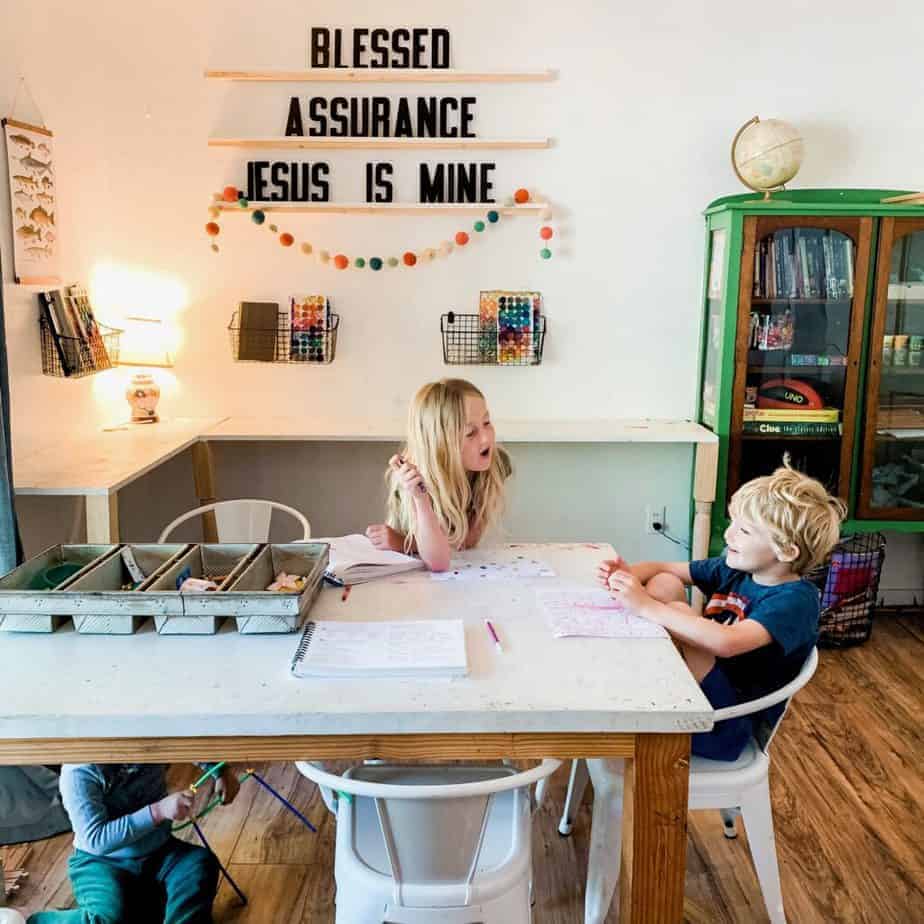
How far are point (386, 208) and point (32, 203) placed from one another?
3.90ft

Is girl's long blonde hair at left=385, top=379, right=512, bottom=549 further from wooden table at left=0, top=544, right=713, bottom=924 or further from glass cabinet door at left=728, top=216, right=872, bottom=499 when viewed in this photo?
glass cabinet door at left=728, top=216, right=872, bottom=499

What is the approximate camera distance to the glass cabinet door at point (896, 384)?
3.40 m

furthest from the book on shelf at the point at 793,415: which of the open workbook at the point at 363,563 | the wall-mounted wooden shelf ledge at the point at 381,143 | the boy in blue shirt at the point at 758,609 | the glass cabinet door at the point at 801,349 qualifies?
the open workbook at the point at 363,563

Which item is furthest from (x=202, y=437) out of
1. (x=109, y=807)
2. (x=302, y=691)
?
(x=302, y=691)

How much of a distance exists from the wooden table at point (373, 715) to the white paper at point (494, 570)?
0.45m

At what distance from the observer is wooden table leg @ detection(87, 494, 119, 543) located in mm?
2426

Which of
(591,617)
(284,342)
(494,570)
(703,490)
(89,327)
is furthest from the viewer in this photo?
(284,342)

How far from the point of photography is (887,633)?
11.8 feet

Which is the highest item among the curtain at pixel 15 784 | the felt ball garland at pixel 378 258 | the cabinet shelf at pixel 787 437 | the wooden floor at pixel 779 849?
the felt ball garland at pixel 378 258

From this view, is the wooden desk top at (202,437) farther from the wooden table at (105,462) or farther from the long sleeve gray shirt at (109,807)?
the long sleeve gray shirt at (109,807)

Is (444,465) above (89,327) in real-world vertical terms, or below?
below

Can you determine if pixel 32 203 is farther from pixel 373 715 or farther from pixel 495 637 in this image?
pixel 373 715

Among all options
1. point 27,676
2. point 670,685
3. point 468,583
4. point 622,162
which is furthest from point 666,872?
point 622,162

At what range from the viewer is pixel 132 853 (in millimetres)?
1793
